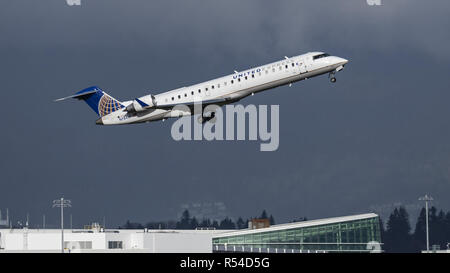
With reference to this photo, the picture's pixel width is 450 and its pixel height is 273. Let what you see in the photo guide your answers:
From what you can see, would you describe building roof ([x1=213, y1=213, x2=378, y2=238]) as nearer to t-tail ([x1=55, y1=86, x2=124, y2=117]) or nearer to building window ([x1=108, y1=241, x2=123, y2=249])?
building window ([x1=108, y1=241, x2=123, y2=249])

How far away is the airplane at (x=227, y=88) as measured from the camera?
80.8m

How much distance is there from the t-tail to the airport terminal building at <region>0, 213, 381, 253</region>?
17722 mm

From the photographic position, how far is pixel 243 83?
81500mm

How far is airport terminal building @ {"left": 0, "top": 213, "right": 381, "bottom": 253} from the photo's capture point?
107 metres

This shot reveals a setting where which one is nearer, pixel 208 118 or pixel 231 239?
pixel 208 118

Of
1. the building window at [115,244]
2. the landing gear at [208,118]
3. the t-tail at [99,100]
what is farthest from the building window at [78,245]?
the landing gear at [208,118]

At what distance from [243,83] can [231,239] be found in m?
38.4

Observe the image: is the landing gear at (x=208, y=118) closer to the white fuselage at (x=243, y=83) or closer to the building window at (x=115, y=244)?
the white fuselage at (x=243, y=83)

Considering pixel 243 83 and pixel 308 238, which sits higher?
pixel 243 83

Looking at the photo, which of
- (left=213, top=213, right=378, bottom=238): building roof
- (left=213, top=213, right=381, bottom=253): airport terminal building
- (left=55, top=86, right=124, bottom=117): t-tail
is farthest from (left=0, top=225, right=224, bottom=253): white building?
(left=55, top=86, right=124, bottom=117): t-tail

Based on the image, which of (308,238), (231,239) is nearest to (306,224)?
(308,238)

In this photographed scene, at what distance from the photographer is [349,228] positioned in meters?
116

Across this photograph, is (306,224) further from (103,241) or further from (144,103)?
(144,103)
